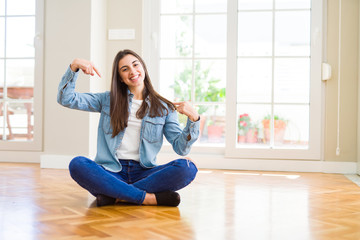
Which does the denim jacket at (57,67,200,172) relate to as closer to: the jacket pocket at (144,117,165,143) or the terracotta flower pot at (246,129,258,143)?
the jacket pocket at (144,117,165,143)

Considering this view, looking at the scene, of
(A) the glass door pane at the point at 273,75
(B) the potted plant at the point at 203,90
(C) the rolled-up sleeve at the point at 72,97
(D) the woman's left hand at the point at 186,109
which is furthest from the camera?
(B) the potted plant at the point at 203,90

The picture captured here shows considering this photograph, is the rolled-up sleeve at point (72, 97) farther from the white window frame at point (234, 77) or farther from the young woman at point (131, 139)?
the white window frame at point (234, 77)

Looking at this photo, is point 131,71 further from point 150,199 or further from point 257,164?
point 257,164

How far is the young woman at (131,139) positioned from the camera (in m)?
2.25

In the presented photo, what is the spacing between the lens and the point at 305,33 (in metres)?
4.18

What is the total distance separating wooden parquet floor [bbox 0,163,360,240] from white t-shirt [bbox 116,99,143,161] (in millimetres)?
270

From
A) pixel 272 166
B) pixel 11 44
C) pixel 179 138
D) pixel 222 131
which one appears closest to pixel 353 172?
pixel 272 166

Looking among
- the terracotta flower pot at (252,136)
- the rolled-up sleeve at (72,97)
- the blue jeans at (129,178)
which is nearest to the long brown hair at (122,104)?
the rolled-up sleeve at (72,97)

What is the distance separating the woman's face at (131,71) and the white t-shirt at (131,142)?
180 millimetres

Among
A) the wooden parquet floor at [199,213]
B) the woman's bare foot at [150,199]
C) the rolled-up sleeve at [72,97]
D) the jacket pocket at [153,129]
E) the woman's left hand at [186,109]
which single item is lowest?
the wooden parquet floor at [199,213]

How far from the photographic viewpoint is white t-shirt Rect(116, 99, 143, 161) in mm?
2428

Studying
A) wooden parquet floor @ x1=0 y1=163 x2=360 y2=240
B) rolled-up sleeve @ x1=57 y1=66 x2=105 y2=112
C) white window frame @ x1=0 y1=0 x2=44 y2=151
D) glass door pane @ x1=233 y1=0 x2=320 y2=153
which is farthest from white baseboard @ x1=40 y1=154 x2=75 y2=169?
rolled-up sleeve @ x1=57 y1=66 x2=105 y2=112

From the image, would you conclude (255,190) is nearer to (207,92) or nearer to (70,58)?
(207,92)

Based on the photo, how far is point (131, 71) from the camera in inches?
96.7
